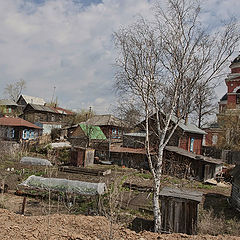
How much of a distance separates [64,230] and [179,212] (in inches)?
169

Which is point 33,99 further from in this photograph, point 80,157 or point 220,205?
point 220,205

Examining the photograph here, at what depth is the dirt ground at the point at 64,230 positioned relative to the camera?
22.0 ft

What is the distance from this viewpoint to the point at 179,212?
8.55m

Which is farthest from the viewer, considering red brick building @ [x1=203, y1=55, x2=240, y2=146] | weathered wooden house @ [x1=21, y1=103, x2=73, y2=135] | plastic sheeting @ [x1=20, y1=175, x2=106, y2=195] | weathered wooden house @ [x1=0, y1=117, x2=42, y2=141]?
weathered wooden house @ [x1=21, y1=103, x2=73, y2=135]

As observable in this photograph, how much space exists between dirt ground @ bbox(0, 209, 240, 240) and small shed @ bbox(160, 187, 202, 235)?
99cm

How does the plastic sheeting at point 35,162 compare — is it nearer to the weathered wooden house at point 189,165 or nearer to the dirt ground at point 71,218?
the dirt ground at point 71,218

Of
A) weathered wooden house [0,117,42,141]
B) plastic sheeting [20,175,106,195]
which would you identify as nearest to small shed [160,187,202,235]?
plastic sheeting [20,175,106,195]

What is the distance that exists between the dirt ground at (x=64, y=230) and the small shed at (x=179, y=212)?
3.24 feet

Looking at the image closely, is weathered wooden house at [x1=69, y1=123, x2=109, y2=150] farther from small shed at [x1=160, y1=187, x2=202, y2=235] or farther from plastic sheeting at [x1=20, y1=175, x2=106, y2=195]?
small shed at [x1=160, y1=187, x2=202, y2=235]

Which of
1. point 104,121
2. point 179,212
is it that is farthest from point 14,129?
point 179,212

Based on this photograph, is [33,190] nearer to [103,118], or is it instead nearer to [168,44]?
[168,44]

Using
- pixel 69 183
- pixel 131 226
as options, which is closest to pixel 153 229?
pixel 131 226

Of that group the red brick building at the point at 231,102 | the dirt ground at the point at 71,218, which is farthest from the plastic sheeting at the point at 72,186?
the red brick building at the point at 231,102

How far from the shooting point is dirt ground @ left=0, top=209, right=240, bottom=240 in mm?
6711
